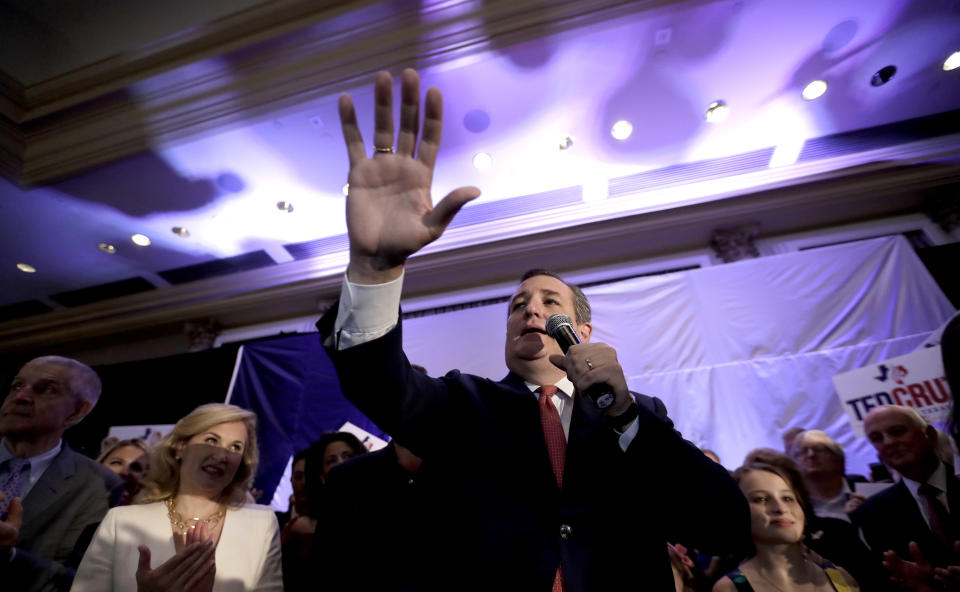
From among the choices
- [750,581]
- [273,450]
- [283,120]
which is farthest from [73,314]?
[750,581]

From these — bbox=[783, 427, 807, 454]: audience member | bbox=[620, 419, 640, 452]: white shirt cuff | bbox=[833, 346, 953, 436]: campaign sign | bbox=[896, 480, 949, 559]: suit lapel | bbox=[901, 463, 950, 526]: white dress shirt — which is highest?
bbox=[833, 346, 953, 436]: campaign sign

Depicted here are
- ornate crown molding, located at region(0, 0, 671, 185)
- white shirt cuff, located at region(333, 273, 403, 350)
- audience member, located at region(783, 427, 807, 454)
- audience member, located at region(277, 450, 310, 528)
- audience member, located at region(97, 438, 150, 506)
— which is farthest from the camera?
audience member, located at region(783, 427, 807, 454)

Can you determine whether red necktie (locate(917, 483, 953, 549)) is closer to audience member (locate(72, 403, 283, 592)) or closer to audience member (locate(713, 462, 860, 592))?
audience member (locate(713, 462, 860, 592))

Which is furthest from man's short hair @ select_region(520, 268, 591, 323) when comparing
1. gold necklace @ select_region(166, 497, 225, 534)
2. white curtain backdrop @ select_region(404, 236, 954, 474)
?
white curtain backdrop @ select_region(404, 236, 954, 474)

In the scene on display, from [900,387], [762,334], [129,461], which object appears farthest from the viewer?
[762,334]

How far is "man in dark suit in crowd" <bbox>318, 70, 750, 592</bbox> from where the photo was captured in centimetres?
77

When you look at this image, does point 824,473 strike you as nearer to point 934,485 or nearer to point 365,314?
point 934,485

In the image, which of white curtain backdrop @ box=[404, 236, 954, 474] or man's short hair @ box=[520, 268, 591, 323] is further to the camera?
white curtain backdrop @ box=[404, 236, 954, 474]

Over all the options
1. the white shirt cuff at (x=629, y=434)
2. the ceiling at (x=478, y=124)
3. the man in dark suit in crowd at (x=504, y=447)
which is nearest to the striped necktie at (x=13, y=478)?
the man in dark suit in crowd at (x=504, y=447)

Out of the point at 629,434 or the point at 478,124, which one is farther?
the point at 478,124

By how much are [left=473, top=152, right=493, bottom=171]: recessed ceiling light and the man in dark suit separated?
3214 millimetres

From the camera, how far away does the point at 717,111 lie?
3.73 m

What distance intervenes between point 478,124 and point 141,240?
3817 millimetres

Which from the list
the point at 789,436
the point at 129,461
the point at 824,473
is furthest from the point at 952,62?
the point at 129,461
